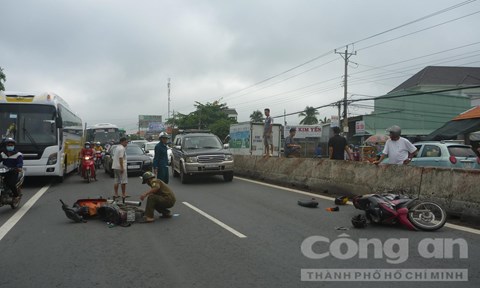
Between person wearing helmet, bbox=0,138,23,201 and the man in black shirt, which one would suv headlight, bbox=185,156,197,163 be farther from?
person wearing helmet, bbox=0,138,23,201

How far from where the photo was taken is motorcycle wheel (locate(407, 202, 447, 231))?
7027mm

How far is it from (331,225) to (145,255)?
3.47 meters

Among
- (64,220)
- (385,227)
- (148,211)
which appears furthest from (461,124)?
(64,220)

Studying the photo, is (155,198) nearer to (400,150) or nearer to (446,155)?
(400,150)

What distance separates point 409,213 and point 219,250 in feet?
11.2

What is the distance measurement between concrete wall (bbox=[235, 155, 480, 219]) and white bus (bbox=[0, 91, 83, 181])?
25.9ft

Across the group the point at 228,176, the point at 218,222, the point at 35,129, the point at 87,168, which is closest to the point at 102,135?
the point at 87,168

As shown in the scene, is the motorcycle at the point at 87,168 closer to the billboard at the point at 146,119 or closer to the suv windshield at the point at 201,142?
the suv windshield at the point at 201,142

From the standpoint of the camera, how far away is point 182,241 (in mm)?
6652

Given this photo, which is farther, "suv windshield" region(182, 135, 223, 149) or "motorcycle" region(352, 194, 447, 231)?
"suv windshield" region(182, 135, 223, 149)

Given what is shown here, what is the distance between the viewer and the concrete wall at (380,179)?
7793 millimetres

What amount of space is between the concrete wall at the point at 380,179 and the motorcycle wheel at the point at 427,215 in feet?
3.05

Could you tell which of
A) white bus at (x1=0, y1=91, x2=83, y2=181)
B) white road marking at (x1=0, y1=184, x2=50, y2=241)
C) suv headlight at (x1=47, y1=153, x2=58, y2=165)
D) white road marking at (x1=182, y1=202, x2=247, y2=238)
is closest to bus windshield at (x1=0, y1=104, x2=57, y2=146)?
white bus at (x1=0, y1=91, x2=83, y2=181)

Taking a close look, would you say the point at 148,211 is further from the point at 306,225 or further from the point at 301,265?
the point at 301,265
